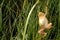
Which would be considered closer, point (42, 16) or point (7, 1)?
point (42, 16)

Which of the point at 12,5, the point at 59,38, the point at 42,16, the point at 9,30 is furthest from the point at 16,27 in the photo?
the point at 42,16

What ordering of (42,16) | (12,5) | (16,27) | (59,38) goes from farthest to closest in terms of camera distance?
(12,5) < (16,27) < (59,38) < (42,16)

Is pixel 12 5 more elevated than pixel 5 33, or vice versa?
pixel 12 5

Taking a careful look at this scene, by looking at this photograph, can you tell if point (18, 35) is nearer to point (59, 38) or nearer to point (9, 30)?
point (9, 30)

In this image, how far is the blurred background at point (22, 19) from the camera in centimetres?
97

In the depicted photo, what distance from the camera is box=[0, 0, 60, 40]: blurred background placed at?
97cm

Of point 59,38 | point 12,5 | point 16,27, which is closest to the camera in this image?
point 59,38

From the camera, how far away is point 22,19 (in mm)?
1082

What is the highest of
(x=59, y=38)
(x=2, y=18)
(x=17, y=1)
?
(x=17, y=1)

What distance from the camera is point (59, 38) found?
94cm

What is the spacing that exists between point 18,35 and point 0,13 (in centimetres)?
21

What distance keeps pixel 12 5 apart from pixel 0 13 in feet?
0.41

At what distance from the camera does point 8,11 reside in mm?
1155

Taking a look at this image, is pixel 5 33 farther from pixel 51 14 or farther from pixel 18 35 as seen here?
pixel 51 14
